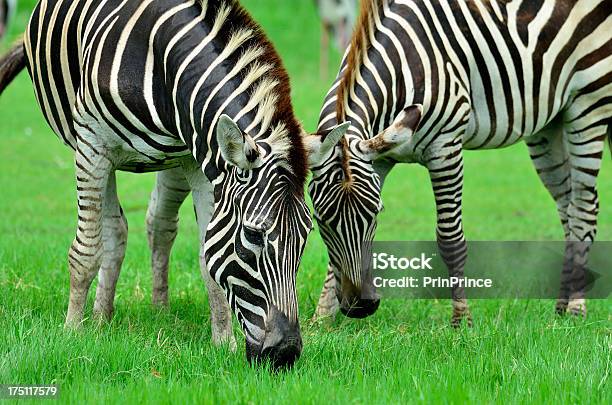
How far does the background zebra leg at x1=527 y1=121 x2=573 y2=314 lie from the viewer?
340 inches

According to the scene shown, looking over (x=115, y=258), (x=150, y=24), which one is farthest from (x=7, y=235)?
(x=150, y=24)

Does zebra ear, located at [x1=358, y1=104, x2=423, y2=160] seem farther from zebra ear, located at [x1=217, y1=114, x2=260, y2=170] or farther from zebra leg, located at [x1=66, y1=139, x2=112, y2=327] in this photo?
zebra leg, located at [x1=66, y1=139, x2=112, y2=327]

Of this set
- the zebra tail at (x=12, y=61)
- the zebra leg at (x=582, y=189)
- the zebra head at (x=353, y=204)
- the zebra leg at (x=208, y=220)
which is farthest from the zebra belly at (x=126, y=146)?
the zebra leg at (x=582, y=189)

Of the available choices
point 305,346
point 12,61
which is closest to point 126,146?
→ point 305,346

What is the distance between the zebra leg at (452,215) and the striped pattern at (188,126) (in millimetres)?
1995

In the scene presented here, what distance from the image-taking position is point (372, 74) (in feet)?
23.4

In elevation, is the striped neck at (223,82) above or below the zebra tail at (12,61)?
below

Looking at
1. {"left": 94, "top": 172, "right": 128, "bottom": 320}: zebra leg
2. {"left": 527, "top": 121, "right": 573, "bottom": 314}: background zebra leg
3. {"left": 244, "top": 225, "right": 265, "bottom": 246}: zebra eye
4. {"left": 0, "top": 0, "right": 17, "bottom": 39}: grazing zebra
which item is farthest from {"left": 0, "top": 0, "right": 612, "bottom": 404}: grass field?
{"left": 0, "top": 0, "right": 17, "bottom": 39}: grazing zebra

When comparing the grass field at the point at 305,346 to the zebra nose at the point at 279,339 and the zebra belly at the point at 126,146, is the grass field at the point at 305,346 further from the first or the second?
the zebra belly at the point at 126,146

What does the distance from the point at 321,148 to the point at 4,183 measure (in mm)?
9898

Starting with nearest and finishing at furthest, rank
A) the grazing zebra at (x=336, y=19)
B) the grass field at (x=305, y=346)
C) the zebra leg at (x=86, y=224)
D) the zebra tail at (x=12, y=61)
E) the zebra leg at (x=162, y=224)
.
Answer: the grass field at (x=305, y=346) < the zebra leg at (x=86, y=224) < the zebra leg at (x=162, y=224) < the zebra tail at (x=12, y=61) < the grazing zebra at (x=336, y=19)

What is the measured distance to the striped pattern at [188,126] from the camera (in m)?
5.02

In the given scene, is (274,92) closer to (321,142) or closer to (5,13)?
(321,142)

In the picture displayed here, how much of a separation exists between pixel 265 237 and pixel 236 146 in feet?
1.68
